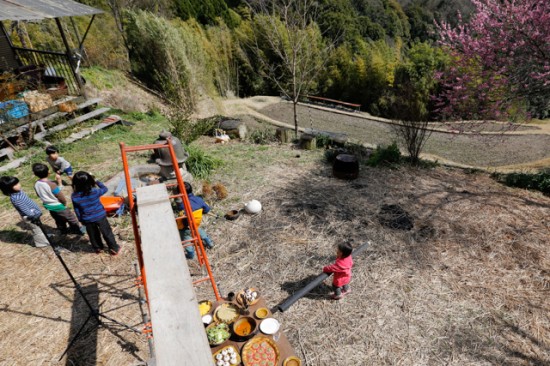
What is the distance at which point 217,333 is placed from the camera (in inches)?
101

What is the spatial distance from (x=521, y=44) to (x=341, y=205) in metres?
4.70

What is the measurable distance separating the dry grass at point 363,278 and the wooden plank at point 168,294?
1.89 metres

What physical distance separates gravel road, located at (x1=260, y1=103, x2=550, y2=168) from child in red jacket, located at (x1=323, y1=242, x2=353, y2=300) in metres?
7.50

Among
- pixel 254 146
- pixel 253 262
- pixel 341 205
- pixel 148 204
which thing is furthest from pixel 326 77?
pixel 148 204

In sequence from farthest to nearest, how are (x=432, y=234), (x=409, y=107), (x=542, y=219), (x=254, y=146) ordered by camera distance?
(x=254, y=146), (x=409, y=107), (x=542, y=219), (x=432, y=234)

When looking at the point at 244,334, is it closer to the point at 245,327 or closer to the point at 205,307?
the point at 245,327

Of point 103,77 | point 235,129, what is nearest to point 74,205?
point 235,129

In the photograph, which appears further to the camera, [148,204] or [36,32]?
[36,32]

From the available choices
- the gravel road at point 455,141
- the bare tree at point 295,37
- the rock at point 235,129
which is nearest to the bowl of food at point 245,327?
the rock at point 235,129

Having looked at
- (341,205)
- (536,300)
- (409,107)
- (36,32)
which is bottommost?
(536,300)

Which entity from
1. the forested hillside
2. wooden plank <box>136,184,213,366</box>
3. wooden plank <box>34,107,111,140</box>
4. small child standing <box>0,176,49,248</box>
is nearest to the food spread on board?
wooden plank <box>136,184,213,366</box>

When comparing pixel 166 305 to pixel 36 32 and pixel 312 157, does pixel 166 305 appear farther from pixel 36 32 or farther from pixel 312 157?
pixel 36 32

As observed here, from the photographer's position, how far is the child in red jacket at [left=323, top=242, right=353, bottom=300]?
3402 mm

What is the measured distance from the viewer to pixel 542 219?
511cm
